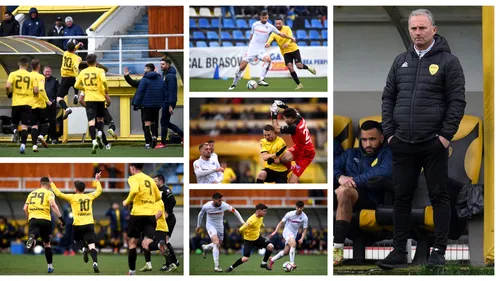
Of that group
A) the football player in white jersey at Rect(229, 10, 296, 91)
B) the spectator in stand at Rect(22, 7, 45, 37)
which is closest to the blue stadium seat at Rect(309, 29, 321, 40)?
the football player in white jersey at Rect(229, 10, 296, 91)

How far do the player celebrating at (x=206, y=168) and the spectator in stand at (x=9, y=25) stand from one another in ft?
6.75

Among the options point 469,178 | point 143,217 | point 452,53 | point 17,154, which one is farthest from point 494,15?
point 17,154

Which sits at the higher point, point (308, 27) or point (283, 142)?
point (308, 27)

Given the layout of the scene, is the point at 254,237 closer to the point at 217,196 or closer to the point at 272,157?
the point at 217,196

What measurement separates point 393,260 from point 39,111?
3610mm

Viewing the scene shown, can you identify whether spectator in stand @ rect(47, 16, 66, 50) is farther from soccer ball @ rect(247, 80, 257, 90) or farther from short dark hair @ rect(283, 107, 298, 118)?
short dark hair @ rect(283, 107, 298, 118)

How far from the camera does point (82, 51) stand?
37.2ft

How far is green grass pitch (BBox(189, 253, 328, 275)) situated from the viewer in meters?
10.2

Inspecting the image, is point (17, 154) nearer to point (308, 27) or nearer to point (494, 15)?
point (308, 27)

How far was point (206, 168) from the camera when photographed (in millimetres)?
10125

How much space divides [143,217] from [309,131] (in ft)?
5.42

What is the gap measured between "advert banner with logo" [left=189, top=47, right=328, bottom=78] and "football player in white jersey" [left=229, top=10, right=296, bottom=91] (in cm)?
4

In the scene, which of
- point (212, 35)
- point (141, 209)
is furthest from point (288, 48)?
point (141, 209)

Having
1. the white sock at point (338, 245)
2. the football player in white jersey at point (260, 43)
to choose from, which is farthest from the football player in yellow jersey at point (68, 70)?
the white sock at point (338, 245)
